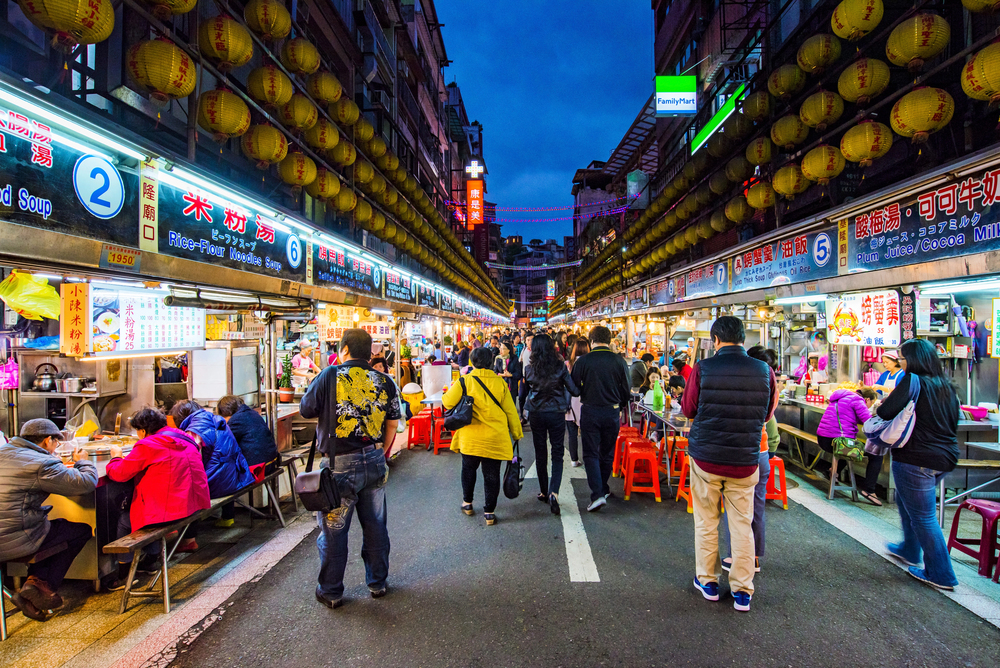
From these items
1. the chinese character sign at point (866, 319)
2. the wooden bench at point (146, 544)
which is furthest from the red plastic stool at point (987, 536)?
the wooden bench at point (146, 544)

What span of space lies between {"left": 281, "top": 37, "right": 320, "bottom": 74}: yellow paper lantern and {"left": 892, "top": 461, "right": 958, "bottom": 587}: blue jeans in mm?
9013

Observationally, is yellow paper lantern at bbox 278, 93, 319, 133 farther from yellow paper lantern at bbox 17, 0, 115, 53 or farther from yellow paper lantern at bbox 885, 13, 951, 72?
yellow paper lantern at bbox 885, 13, 951, 72

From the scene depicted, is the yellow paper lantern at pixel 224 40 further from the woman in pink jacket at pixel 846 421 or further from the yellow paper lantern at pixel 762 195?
the woman in pink jacket at pixel 846 421

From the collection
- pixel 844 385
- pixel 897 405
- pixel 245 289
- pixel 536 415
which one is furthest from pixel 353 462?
pixel 844 385

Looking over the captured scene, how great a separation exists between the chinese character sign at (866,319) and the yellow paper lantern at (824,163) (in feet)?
6.13

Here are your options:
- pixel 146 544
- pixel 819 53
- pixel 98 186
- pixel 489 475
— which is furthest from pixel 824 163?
pixel 146 544

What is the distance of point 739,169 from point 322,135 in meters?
8.36

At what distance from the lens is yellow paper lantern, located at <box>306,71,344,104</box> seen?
23.8 feet

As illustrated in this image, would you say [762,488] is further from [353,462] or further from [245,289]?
[245,289]

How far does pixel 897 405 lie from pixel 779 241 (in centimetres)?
549

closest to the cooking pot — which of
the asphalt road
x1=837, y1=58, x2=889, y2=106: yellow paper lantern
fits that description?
the asphalt road

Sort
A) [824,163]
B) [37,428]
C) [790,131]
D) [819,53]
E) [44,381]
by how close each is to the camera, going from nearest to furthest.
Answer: [37,428]
[824,163]
[819,53]
[790,131]
[44,381]

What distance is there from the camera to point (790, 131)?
7180 millimetres

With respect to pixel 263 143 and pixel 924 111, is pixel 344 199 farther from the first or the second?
pixel 924 111
